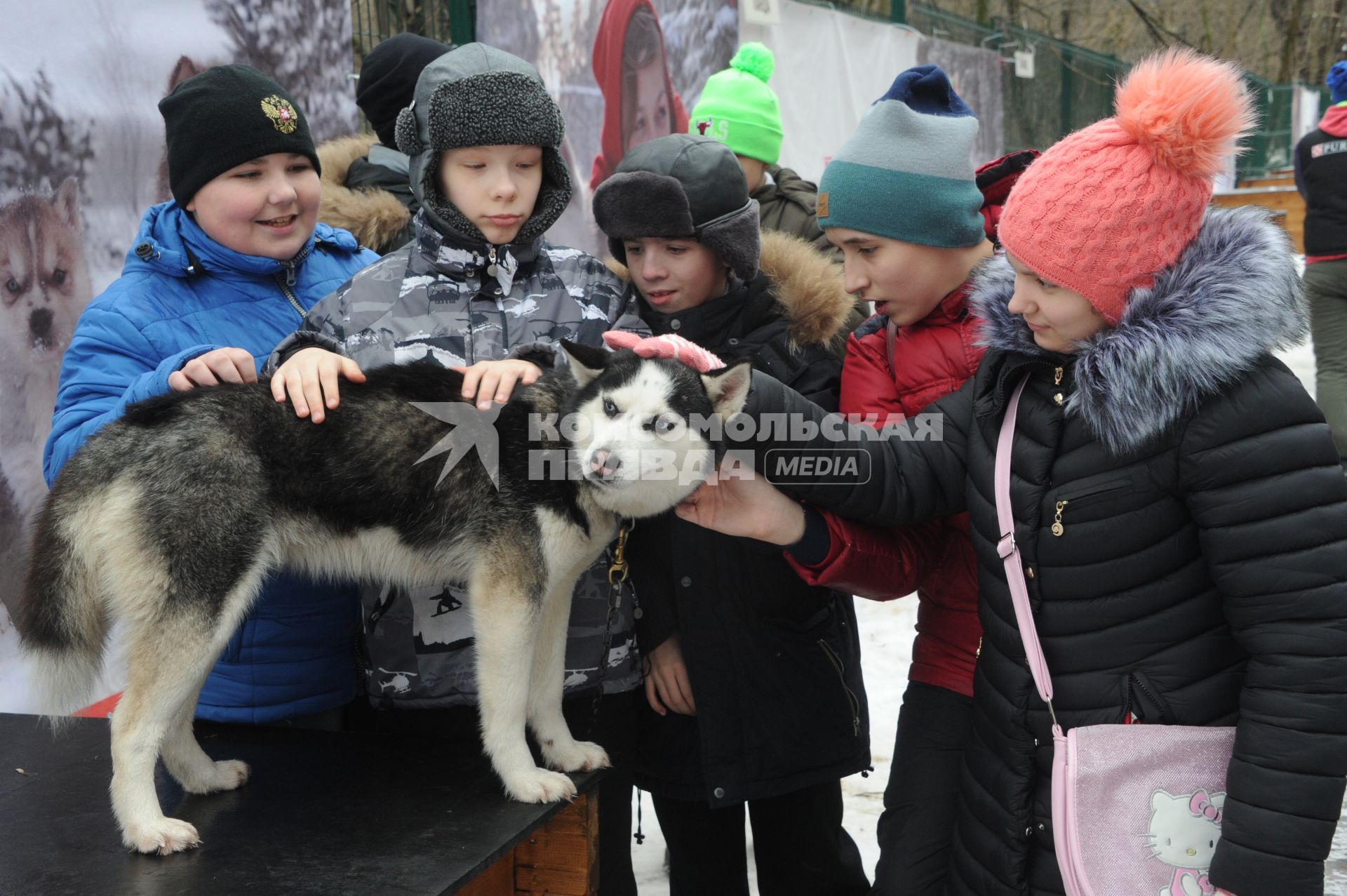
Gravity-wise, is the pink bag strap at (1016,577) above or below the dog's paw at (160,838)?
above

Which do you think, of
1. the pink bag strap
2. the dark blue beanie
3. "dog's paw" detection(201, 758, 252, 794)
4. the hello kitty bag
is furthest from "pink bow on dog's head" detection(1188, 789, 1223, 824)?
the dark blue beanie

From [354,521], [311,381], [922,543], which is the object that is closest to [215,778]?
[354,521]

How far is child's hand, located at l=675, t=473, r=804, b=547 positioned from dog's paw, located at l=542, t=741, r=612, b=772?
1.87 ft

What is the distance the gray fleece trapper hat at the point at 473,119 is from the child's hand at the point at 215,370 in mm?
546

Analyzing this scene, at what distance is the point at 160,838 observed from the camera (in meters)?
1.79

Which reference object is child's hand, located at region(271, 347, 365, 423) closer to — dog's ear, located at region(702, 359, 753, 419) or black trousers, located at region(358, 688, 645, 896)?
dog's ear, located at region(702, 359, 753, 419)

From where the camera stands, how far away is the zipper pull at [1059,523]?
1.82m

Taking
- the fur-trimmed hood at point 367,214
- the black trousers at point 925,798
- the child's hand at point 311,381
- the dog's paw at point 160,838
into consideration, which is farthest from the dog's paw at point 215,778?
the fur-trimmed hood at point 367,214

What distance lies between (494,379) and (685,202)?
2.59ft

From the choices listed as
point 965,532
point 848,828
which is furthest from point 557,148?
point 848,828

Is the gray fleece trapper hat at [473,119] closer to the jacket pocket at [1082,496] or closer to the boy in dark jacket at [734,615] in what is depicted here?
the boy in dark jacket at [734,615]

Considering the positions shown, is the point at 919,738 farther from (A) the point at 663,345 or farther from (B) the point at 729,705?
(A) the point at 663,345

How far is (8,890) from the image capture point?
5.36 ft

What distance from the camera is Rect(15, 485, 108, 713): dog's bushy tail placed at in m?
1.89
